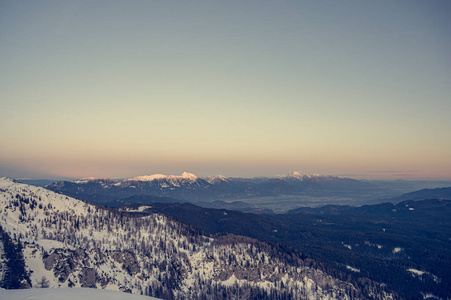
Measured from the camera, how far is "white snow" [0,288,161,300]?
1527 inches

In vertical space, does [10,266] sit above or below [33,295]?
below

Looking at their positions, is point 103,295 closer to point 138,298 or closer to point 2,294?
point 138,298

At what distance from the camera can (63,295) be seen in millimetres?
39969

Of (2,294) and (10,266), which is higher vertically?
(2,294)

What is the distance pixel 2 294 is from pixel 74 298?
34.1ft

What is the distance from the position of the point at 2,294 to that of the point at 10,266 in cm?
20100

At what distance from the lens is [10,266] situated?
644 ft

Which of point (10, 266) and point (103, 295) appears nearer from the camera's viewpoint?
point (103, 295)

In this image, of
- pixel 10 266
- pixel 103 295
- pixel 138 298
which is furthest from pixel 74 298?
pixel 10 266

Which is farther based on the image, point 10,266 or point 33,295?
point 10,266

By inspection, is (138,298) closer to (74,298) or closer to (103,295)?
(103,295)

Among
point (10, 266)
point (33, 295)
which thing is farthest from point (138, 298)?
point (10, 266)

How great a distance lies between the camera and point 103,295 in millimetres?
41406

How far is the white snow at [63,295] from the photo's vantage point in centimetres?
3878
